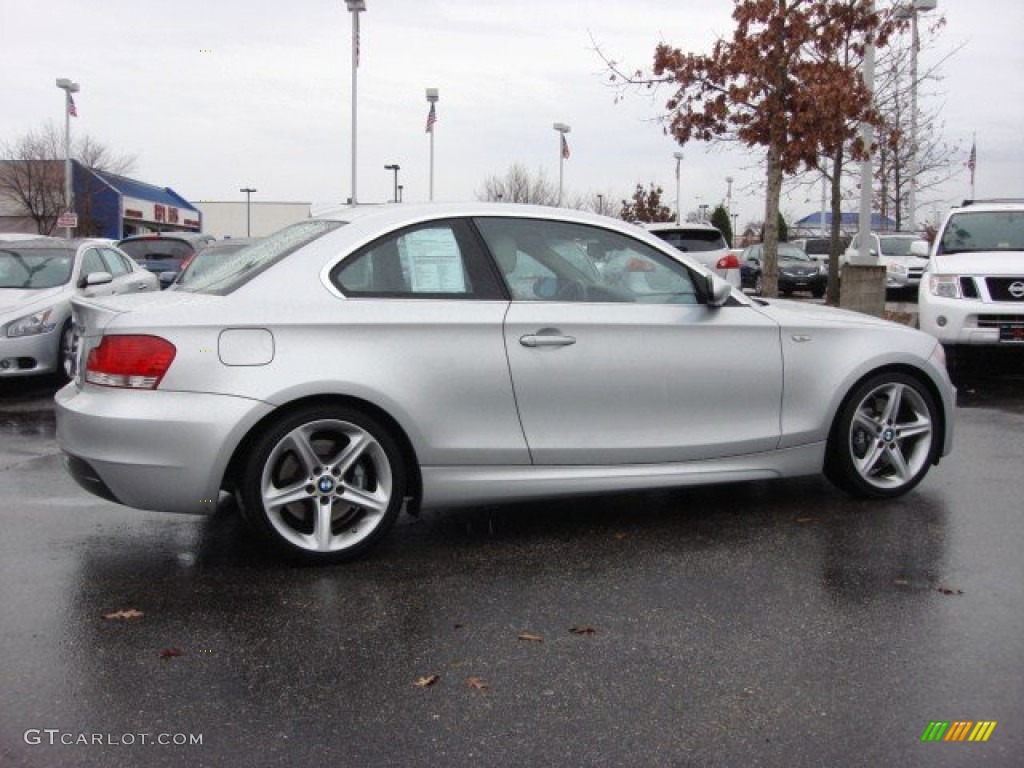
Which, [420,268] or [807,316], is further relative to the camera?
[807,316]

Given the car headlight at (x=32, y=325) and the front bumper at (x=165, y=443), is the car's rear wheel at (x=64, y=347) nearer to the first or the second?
the car headlight at (x=32, y=325)

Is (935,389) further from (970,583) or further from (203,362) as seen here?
(203,362)

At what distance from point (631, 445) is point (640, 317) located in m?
0.61

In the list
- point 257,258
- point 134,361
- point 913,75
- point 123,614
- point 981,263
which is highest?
point 913,75

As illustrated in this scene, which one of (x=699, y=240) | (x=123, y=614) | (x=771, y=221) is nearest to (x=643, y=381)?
(x=123, y=614)

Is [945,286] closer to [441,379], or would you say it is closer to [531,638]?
[441,379]

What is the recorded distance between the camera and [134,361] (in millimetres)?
4414

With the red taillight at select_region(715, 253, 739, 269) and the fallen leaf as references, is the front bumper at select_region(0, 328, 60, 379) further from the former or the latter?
the red taillight at select_region(715, 253, 739, 269)

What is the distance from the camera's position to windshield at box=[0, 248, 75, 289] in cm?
1102

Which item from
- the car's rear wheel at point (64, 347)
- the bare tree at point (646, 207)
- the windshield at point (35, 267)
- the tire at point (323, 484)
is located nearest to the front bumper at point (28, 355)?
the car's rear wheel at point (64, 347)

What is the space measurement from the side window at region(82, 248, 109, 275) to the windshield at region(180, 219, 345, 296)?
690 centimetres

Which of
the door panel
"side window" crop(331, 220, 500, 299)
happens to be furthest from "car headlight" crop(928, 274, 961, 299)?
"side window" crop(331, 220, 500, 299)

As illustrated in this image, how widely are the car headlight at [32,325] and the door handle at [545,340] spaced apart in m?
7.05

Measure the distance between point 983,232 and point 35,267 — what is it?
10323 mm
